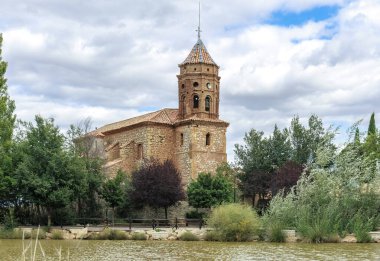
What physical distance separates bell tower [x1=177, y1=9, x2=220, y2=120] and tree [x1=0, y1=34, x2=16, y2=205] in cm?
1715

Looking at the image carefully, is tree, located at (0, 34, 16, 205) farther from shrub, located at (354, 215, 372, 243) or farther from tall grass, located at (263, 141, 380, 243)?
shrub, located at (354, 215, 372, 243)

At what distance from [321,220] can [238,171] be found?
22.5m

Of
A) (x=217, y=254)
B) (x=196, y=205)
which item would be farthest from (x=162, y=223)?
(x=217, y=254)

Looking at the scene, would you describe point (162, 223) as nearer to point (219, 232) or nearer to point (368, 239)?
point (219, 232)

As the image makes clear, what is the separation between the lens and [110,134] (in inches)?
2144

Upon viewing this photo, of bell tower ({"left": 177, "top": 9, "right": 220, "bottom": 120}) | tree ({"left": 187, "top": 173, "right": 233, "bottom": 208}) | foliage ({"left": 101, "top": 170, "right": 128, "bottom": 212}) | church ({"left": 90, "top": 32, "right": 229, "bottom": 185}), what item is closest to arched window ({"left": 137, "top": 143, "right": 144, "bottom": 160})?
church ({"left": 90, "top": 32, "right": 229, "bottom": 185})

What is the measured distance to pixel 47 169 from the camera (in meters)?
34.4

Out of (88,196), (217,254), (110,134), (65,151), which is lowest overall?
(217,254)

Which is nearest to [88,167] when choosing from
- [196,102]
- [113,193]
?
[113,193]

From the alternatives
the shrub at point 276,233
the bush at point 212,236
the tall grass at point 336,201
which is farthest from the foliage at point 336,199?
the bush at point 212,236

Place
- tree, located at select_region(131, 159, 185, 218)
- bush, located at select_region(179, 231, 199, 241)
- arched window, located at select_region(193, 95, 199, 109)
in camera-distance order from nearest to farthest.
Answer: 1. bush, located at select_region(179, 231, 199, 241)
2. tree, located at select_region(131, 159, 185, 218)
3. arched window, located at select_region(193, 95, 199, 109)

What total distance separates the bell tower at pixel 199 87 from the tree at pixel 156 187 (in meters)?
8.69

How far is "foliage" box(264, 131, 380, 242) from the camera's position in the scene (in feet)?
89.8

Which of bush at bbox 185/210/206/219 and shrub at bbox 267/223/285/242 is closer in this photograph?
shrub at bbox 267/223/285/242
